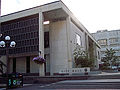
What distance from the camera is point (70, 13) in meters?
25.5

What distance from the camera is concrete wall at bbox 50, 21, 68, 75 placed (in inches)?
961

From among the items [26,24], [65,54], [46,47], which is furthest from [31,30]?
[65,54]

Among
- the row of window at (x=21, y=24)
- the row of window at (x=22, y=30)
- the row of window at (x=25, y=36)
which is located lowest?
the row of window at (x=25, y=36)

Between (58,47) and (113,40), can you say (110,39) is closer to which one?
(113,40)

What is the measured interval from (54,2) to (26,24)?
5.39 metres

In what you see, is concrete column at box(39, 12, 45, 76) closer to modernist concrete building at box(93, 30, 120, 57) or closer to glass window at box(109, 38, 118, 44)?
modernist concrete building at box(93, 30, 120, 57)

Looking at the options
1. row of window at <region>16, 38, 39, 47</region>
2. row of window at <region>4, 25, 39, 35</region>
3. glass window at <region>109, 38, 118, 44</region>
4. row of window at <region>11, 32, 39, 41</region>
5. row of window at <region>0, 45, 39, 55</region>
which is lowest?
row of window at <region>0, 45, 39, 55</region>

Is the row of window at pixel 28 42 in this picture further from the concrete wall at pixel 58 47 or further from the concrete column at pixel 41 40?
the concrete wall at pixel 58 47

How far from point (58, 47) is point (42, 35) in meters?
3.56

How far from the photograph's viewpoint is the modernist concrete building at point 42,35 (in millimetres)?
23031

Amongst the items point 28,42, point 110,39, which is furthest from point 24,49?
point 110,39

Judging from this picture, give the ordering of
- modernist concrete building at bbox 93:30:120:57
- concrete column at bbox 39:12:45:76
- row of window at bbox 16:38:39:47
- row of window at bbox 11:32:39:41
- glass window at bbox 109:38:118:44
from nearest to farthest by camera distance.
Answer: concrete column at bbox 39:12:45:76 → row of window at bbox 16:38:39:47 → row of window at bbox 11:32:39:41 → modernist concrete building at bbox 93:30:120:57 → glass window at bbox 109:38:118:44

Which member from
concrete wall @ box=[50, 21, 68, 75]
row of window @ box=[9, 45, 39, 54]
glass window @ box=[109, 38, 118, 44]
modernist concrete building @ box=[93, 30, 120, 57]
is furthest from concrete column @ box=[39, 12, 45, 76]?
glass window @ box=[109, 38, 118, 44]

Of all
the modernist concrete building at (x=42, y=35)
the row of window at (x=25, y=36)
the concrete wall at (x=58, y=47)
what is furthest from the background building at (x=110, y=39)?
the row of window at (x=25, y=36)
